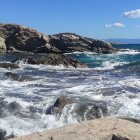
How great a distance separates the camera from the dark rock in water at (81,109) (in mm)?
16297

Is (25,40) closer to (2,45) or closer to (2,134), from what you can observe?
(2,45)

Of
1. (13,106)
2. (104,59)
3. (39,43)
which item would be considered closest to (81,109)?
(13,106)

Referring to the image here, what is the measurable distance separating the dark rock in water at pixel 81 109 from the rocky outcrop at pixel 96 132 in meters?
8.50

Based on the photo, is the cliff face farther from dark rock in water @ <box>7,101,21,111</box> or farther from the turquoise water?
dark rock in water @ <box>7,101,21,111</box>

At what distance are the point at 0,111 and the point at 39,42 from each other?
208 ft

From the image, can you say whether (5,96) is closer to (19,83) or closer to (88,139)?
(19,83)

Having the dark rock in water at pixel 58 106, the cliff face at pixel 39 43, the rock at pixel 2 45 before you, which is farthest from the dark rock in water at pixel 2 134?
the cliff face at pixel 39 43

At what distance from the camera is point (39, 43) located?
3113 inches

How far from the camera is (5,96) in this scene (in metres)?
20.3

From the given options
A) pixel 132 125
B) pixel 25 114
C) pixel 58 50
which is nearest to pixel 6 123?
pixel 25 114

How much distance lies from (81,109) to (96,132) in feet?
32.7

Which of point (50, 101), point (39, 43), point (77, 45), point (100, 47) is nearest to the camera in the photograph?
point (50, 101)

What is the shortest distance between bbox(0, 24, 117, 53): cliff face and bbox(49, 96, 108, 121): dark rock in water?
5834cm

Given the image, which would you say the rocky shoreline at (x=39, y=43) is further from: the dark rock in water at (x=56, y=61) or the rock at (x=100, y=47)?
the dark rock in water at (x=56, y=61)
